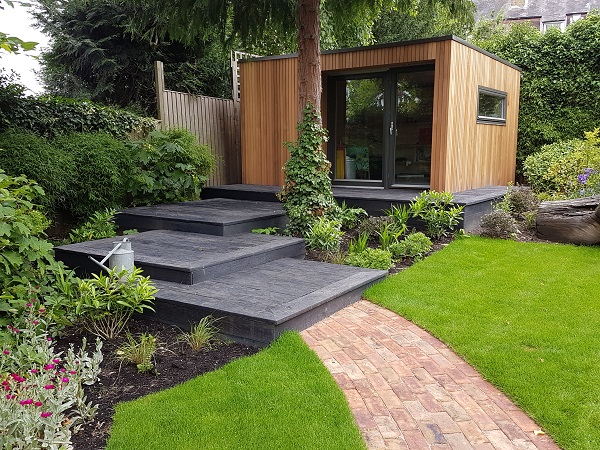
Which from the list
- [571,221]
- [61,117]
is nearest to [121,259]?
[61,117]

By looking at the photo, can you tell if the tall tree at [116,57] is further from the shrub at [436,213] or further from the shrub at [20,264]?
the shrub at [20,264]

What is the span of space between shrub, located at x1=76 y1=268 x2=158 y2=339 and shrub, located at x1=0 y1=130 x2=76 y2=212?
101 inches

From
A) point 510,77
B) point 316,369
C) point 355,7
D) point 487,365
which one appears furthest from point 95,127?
point 510,77

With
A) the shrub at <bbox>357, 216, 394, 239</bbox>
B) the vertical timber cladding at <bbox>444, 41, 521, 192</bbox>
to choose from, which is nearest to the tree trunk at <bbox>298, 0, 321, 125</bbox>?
the shrub at <bbox>357, 216, 394, 239</bbox>

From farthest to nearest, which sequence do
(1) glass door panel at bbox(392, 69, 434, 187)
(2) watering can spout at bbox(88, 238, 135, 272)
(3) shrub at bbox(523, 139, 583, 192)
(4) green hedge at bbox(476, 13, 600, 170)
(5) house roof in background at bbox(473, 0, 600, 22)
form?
(5) house roof in background at bbox(473, 0, 600, 22) → (4) green hedge at bbox(476, 13, 600, 170) → (3) shrub at bbox(523, 139, 583, 192) → (1) glass door panel at bbox(392, 69, 434, 187) → (2) watering can spout at bbox(88, 238, 135, 272)

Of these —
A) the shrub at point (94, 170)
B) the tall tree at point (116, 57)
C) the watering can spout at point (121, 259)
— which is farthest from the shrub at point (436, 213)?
the tall tree at point (116, 57)

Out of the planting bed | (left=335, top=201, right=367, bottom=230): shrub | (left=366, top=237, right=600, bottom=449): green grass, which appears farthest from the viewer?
(left=335, top=201, right=367, bottom=230): shrub

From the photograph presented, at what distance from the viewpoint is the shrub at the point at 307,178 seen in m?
5.99

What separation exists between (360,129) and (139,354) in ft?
20.5

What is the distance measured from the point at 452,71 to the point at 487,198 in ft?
6.23

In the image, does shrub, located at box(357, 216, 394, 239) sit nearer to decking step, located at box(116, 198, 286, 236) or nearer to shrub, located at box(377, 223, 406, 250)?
shrub, located at box(377, 223, 406, 250)

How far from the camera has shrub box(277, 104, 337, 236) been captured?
5.99 metres

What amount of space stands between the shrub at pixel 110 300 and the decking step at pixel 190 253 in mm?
598

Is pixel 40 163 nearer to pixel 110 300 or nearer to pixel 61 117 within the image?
pixel 61 117
